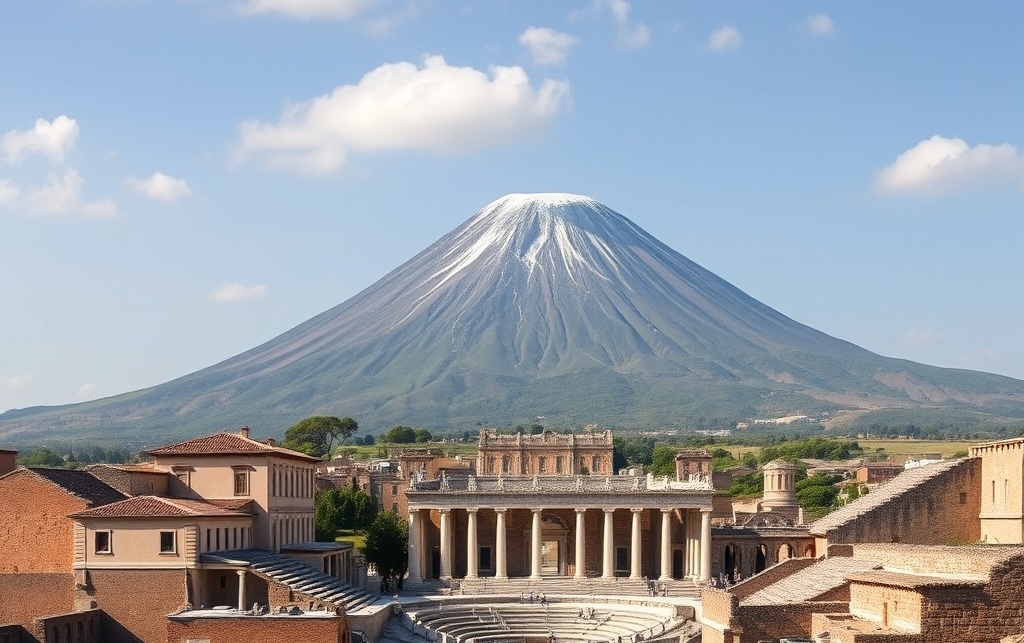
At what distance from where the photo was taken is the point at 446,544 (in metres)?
64.1

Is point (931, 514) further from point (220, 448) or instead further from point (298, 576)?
point (220, 448)

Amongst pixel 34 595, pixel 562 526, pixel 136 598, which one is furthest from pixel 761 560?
pixel 34 595

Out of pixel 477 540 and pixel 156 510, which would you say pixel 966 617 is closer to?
pixel 156 510

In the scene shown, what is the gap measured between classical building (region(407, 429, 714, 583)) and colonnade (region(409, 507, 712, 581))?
0.13 ft

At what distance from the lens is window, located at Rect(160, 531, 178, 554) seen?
4781 centimetres

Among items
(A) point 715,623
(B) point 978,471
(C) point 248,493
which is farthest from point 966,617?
(C) point 248,493

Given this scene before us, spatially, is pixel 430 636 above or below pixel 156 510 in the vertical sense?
below

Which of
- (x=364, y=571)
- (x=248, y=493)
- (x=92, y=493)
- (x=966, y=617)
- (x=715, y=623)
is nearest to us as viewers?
(x=966, y=617)

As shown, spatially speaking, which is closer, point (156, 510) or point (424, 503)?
point (156, 510)

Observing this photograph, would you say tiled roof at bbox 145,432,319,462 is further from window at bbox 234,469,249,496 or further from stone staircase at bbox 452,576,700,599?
stone staircase at bbox 452,576,700,599

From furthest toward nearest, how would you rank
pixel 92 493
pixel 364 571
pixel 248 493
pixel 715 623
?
pixel 364 571 < pixel 248 493 < pixel 92 493 < pixel 715 623

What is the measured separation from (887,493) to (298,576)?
20.7m

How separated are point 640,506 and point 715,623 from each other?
17568 mm

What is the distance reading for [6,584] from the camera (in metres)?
48.1
